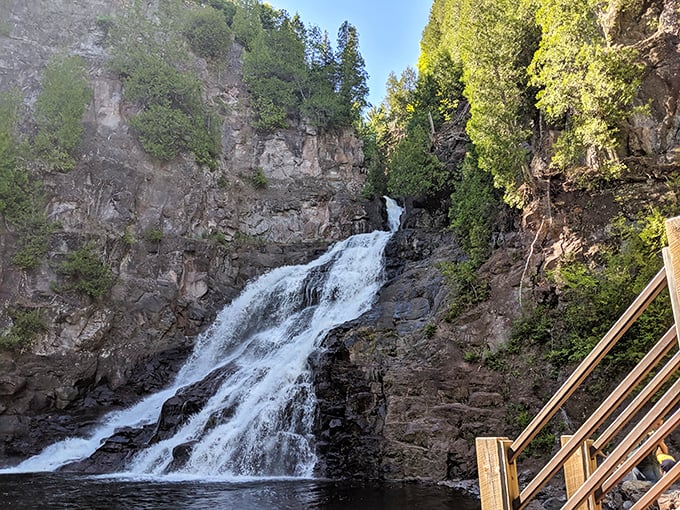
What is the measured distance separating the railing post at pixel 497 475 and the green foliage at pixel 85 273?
2274cm

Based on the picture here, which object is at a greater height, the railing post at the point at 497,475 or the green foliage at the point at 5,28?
the green foliage at the point at 5,28

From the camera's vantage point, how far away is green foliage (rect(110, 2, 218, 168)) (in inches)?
1141

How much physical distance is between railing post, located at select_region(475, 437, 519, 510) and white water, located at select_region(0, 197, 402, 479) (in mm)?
12452

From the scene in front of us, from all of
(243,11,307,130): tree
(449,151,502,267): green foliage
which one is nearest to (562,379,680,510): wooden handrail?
(449,151,502,267): green foliage

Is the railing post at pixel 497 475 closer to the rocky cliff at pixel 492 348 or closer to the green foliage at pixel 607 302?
the rocky cliff at pixel 492 348

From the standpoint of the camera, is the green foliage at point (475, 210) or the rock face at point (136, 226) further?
the rock face at point (136, 226)

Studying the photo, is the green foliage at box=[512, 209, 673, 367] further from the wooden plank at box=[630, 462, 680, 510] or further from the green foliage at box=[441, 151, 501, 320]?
the wooden plank at box=[630, 462, 680, 510]

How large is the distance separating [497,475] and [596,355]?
33.1 inches

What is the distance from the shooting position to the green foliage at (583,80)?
45.9 ft

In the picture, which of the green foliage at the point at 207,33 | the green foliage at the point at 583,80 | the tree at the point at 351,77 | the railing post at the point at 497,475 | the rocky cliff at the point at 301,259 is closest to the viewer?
the railing post at the point at 497,475

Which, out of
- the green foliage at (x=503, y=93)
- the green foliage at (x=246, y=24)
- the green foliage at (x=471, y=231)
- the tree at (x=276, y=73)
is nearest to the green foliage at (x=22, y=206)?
the tree at (x=276, y=73)

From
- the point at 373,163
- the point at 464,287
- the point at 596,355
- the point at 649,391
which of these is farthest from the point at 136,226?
the point at 649,391

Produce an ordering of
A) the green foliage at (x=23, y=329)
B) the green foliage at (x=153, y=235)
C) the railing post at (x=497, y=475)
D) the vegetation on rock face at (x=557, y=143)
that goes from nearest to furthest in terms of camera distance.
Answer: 1. the railing post at (x=497, y=475)
2. the vegetation on rock face at (x=557, y=143)
3. the green foliage at (x=23, y=329)
4. the green foliage at (x=153, y=235)

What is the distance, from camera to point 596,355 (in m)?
2.62
